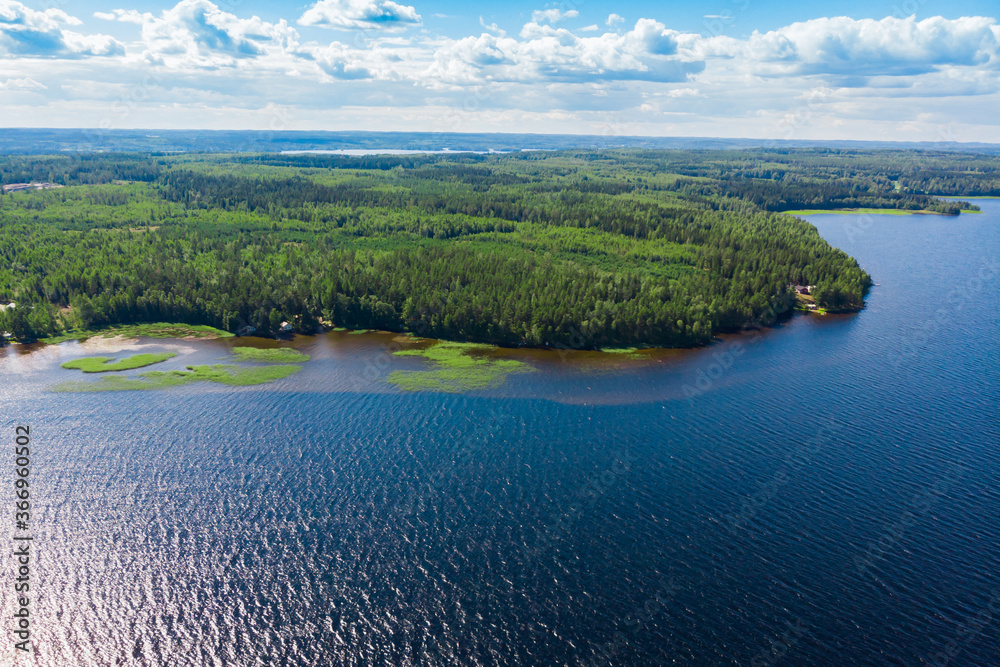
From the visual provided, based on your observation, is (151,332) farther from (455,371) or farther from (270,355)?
(455,371)

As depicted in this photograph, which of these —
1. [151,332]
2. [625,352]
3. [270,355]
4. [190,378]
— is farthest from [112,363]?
[625,352]

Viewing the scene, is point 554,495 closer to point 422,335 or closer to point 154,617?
point 154,617

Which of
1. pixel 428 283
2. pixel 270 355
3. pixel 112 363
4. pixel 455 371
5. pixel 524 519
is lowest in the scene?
pixel 524 519

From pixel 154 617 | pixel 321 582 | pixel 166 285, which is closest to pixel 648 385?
pixel 321 582

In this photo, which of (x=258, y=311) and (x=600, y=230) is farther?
(x=600, y=230)

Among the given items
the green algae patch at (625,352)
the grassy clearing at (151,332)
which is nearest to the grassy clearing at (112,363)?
the grassy clearing at (151,332)

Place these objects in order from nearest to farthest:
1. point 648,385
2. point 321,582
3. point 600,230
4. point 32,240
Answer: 1. point 321,582
2. point 648,385
3. point 32,240
4. point 600,230

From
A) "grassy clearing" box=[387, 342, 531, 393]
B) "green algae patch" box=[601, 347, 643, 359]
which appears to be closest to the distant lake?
"grassy clearing" box=[387, 342, 531, 393]
